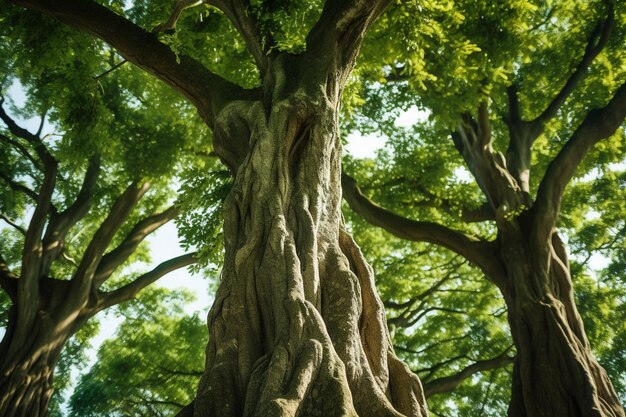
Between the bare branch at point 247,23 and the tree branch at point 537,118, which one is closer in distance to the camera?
the bare branch at point 247,23

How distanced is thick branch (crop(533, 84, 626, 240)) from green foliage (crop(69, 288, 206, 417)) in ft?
31.4

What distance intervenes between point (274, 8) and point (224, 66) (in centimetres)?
304

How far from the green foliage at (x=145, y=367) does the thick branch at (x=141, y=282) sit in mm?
2959

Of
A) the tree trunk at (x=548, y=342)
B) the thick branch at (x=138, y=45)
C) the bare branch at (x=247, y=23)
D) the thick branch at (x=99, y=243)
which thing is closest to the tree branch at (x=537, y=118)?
the tree trunk at (x=548, y=342)

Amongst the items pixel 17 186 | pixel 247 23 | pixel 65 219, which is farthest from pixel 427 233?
pixel 17 186

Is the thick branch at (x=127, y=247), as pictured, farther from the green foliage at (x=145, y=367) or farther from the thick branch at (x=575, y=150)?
the thick branch at (x=575, y=150)

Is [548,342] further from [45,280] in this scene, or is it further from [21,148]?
[21,148]

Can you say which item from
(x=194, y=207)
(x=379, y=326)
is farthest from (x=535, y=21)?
(x=379, y=326)

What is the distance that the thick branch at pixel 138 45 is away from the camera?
229 inches

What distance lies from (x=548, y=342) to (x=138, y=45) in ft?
22.7

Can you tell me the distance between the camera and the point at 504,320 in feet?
46.8

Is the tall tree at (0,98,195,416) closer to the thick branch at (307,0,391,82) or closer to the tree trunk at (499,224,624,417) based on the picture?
the thick branch at (307,0,391,82)

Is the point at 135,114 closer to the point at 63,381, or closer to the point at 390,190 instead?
the point at 390,190

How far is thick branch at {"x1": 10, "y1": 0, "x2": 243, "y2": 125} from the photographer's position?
5809 millimetres
